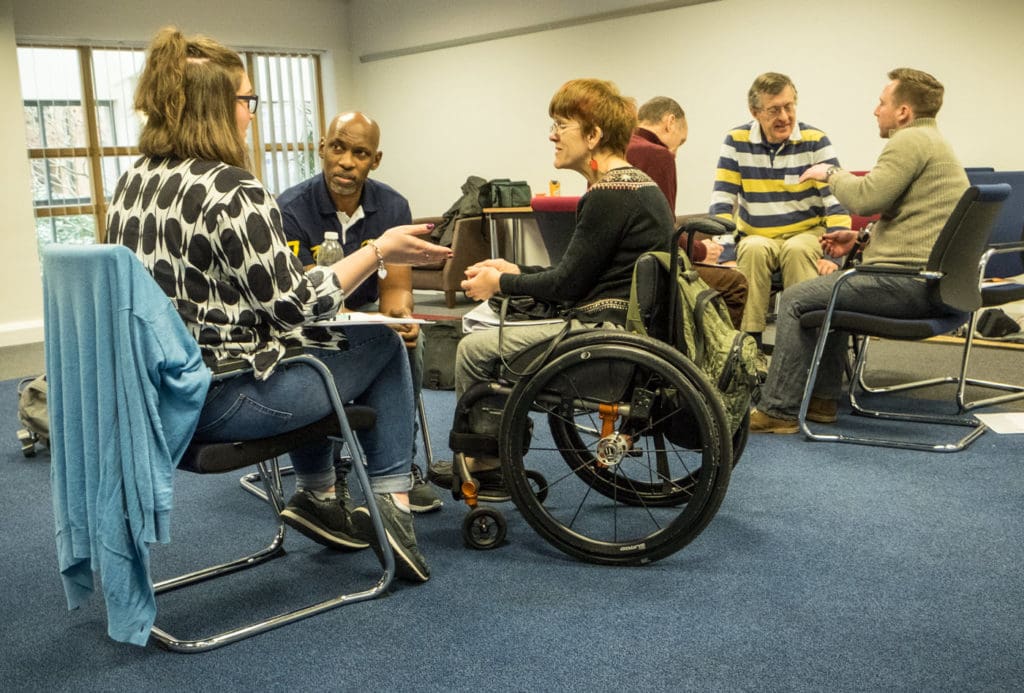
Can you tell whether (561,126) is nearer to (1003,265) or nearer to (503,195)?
(1003,265)

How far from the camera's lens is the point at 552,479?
9.71 feet

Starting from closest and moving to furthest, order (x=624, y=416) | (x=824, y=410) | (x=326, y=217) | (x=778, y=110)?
(x=624, y=416), (x=326, y=217), (x=824, y=410), (x=778, y=110)

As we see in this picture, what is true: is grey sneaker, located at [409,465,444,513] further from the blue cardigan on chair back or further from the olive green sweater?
the olive green sweater

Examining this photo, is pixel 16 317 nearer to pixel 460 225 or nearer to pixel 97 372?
pixel 460 225

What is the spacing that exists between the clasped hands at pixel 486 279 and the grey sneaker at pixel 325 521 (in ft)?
2.10

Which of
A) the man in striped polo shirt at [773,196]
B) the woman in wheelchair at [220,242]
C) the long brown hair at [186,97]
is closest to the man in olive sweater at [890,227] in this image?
the man in striped polo shirt at [773,196]

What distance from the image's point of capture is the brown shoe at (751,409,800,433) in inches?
136

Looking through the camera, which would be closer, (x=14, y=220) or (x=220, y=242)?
(x=220, y=242)

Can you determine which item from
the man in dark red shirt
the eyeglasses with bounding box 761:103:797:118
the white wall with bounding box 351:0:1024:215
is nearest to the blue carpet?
the man in dark red shirt

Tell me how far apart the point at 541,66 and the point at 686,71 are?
1.42 meters

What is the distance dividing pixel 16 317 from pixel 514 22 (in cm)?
441

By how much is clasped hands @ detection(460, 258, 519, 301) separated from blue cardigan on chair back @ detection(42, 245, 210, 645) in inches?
33.0

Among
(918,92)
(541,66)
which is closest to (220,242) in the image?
(918,92)

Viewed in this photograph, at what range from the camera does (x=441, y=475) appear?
2.77 metres
